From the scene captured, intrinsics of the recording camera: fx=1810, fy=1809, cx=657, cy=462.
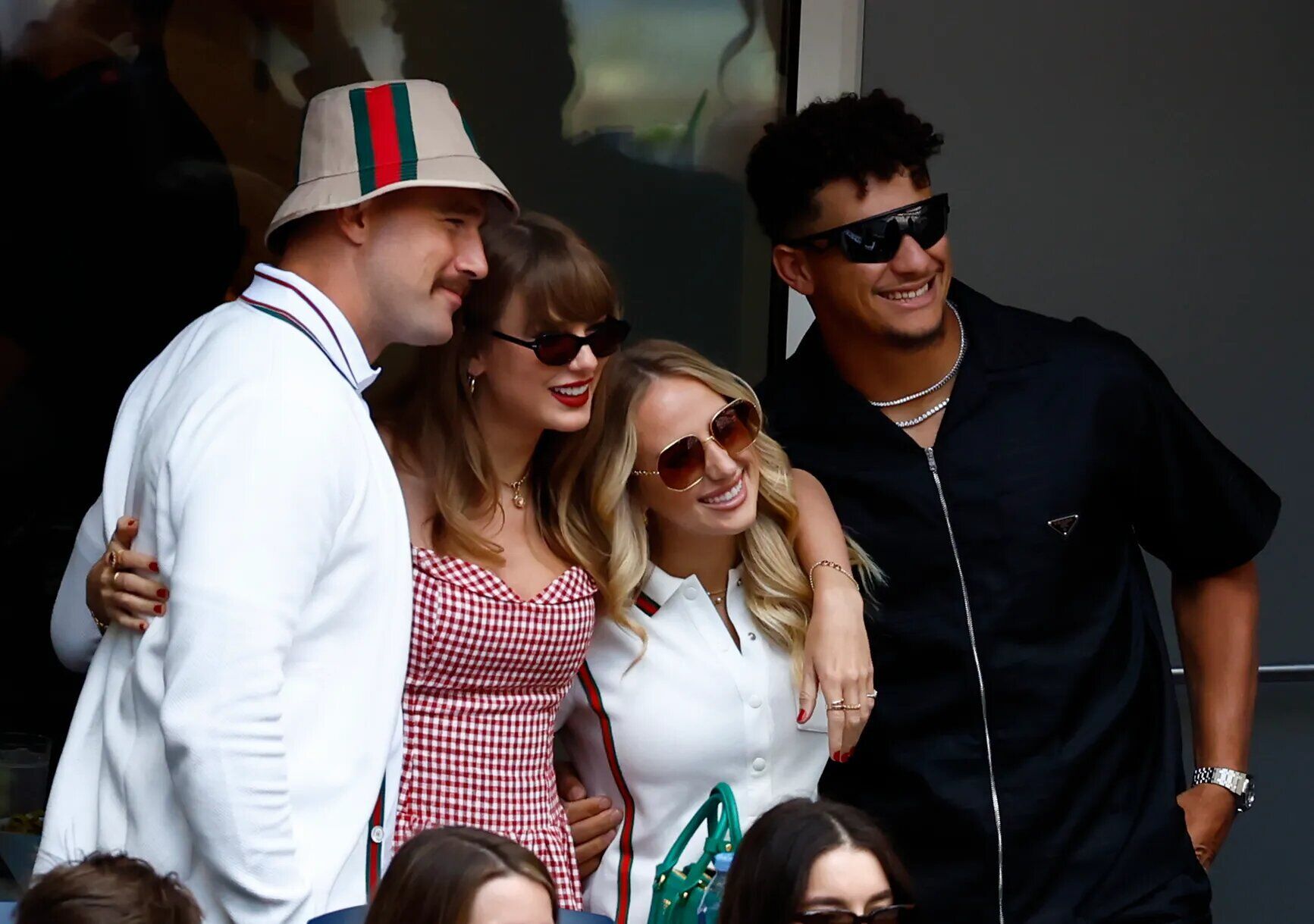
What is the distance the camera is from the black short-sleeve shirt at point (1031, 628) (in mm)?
2973

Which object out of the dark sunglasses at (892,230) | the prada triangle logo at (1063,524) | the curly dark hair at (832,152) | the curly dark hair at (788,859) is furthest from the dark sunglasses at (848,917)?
the curly dark hair at (832,152)

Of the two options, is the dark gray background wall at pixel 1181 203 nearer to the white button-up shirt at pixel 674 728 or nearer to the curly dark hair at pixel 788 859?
the white button-up shirt at pixel 674 728

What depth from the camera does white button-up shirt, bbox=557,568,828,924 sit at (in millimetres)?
2891

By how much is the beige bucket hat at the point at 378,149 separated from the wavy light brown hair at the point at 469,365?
129mm

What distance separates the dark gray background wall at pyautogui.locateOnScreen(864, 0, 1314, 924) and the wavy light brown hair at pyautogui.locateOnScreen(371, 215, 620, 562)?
4.87 feet

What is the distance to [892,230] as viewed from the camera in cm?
307

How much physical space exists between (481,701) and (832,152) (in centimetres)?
114

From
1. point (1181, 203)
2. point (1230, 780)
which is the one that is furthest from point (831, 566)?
point (1181, 203)

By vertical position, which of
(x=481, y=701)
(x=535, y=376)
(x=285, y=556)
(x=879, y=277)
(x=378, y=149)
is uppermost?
(x=378, y=149)

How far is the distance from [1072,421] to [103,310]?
206cm

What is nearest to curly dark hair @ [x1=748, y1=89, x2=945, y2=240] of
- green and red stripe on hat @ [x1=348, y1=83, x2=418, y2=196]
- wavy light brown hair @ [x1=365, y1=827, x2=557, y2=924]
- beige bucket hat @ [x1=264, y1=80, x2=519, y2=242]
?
beige bucket hat @ [x1=264, y1=80, x2=519, y2=242]

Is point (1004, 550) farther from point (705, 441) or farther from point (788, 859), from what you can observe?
point (788, 859)

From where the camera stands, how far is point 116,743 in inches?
93.6

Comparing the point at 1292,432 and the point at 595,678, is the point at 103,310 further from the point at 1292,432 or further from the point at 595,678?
the point at 1292,432
